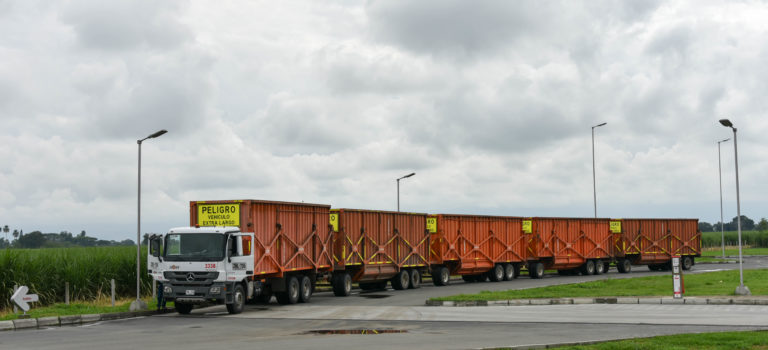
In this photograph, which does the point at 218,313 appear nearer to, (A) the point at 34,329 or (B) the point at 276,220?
(B) the point at 276,220

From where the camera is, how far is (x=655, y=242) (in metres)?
47.4

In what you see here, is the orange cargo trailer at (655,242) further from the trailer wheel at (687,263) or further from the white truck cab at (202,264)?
the white truck cab at (202,264)

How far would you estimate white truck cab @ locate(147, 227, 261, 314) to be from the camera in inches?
854

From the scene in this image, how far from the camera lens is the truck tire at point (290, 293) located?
2528 cm

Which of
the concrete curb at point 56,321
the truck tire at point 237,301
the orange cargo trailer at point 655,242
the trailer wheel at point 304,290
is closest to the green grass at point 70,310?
the concrete curb at point 56,321

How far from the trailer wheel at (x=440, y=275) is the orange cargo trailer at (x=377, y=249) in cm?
108

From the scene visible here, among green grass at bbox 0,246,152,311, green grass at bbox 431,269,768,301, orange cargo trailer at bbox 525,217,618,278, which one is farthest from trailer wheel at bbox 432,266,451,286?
green grass at bbox 0,246,152,311

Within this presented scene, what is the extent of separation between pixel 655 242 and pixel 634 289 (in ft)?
67.9

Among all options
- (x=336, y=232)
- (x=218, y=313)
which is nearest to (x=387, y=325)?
(x=218, y=313)

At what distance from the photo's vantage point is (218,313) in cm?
2283

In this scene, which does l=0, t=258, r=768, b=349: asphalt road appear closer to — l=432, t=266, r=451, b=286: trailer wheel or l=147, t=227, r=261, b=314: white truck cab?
l=147, t=227, r=261, b=314: white truck cab

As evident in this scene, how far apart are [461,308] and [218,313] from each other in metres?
6.78

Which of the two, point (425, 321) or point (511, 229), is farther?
point (511, 229)

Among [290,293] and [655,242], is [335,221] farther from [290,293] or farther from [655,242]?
[655,242]
